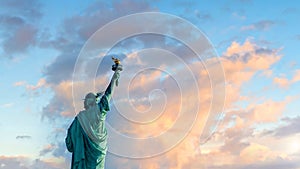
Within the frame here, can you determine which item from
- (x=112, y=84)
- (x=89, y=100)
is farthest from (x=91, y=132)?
(x=112, y=84)

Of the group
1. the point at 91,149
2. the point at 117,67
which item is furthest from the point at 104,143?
the point at 117,67

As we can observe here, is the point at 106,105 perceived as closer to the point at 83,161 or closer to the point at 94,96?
the point at 94,96

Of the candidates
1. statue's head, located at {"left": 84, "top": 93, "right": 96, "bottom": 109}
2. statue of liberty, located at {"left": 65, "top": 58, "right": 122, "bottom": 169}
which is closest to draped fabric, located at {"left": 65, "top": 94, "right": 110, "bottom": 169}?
statue of liberty, located at {"left": 65, "top": 58, "right": 122, "bottom": 169}

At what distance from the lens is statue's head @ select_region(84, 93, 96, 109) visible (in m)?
46.3

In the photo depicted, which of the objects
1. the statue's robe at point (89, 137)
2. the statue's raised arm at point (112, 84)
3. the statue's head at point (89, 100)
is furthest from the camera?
the statue's head at point (89, 100)

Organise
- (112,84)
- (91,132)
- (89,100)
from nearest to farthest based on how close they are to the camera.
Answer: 1. (91,132)
2. (112,84)
3. (89,100)

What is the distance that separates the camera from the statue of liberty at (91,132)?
149 ft

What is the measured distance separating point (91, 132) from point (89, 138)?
41 cm

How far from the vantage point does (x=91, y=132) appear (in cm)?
4556

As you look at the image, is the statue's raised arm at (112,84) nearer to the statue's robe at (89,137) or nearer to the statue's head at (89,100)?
the statue's robe at (89,137)

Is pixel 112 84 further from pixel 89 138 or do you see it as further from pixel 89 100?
pixel 89 138

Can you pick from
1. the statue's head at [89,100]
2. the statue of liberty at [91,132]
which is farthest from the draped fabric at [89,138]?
the statue's head at [89,100]

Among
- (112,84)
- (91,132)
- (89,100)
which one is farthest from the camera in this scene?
(89,100)

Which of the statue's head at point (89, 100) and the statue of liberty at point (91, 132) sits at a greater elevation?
the statue's head at point (89, 100)
